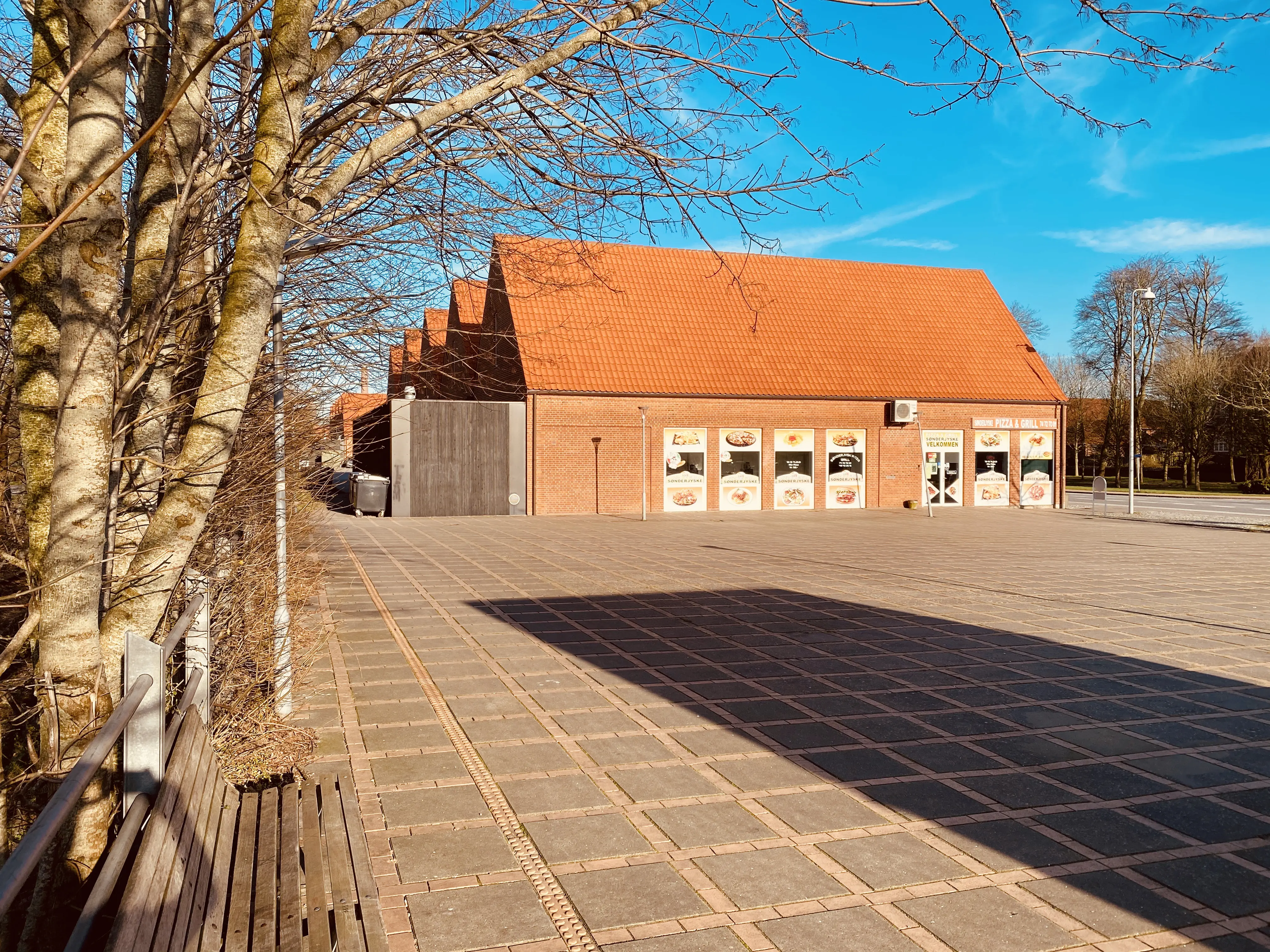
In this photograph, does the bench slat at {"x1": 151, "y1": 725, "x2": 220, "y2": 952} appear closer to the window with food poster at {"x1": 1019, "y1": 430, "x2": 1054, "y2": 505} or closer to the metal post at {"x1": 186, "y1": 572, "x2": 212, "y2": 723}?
the metal post at {"x1": 186, "y1": 572, "x2": 212, "y2": 723}

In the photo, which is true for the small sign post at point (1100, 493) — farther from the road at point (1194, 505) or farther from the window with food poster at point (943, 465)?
the window with food poster at point (943, 465)

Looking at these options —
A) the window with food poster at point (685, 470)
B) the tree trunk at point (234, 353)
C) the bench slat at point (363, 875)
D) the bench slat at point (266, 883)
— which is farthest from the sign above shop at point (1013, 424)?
the tree trunk at point (234, 353)

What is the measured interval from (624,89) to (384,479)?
2297 cm

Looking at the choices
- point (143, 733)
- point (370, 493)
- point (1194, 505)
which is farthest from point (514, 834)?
point (1194, 505)

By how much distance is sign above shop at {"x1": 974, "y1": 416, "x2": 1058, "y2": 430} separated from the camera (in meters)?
33.7

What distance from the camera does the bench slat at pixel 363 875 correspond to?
132 inches

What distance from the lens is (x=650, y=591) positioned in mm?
12477

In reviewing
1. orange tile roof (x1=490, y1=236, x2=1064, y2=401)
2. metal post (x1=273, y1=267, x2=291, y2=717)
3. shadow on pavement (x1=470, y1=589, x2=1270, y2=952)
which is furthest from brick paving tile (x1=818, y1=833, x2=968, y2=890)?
orange tile roof (x1=490, y1=236, x2=1064, y2=401)

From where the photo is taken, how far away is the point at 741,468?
99.9 feet

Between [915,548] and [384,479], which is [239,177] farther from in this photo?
[384,479]

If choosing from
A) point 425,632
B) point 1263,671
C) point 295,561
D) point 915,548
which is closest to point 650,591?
point 425,632

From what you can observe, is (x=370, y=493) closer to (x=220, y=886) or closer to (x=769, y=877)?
(x=769, y=877)

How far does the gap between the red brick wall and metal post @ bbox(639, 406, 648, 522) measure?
8cm

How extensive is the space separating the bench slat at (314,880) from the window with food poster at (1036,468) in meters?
33.5
